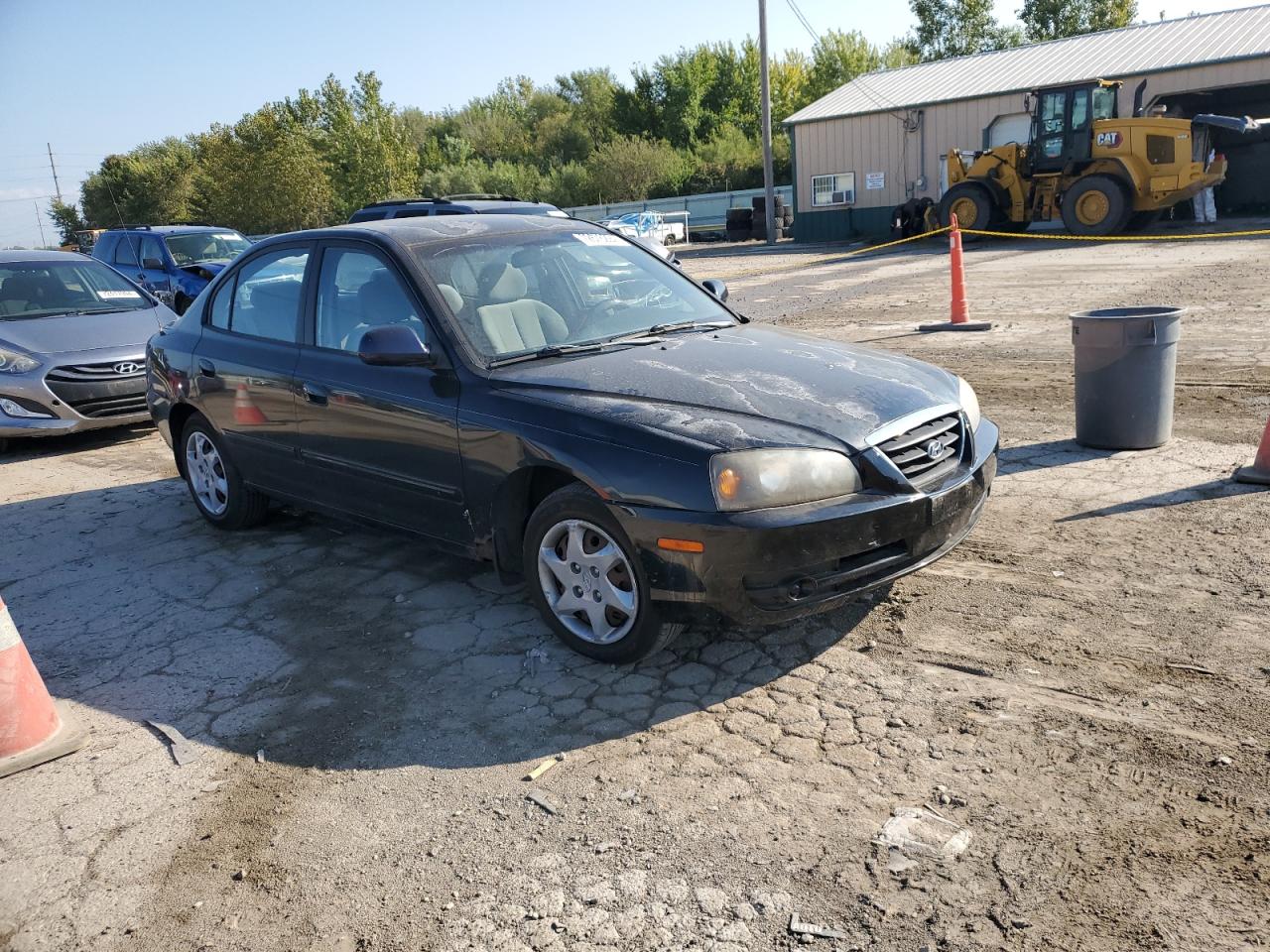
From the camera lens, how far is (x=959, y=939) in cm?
242

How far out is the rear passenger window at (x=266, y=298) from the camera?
5266mm

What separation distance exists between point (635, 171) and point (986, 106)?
82.3 ft

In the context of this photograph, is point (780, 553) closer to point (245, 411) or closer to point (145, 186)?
point (245, 411)

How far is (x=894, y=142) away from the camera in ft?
99.3

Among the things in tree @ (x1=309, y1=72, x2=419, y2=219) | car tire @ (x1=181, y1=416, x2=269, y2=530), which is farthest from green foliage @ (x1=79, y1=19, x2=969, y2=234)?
car tire @ (x1=181, y1=416, x2=269, y2=530)

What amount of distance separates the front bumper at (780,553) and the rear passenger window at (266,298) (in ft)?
8.40

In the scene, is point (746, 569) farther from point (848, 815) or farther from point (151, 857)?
point (151, 857)

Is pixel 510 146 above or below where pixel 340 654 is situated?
above

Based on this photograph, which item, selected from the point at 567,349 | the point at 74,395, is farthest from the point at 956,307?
the point at 74,395

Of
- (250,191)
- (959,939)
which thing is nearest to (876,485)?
(959,939)

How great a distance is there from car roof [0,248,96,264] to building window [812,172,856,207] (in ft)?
82.4

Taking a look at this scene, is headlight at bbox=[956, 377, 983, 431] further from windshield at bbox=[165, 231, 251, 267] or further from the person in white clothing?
the person in white clothing

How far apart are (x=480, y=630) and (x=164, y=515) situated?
3.27 metres

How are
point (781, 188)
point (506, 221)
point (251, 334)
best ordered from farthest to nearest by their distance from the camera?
point (781, 188), point (251, 334), point (506, 221)
